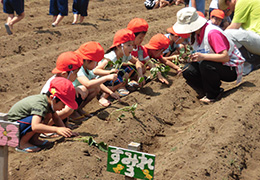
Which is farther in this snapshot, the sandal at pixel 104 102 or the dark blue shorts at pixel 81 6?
the dark blue shorts at pixel 81 6

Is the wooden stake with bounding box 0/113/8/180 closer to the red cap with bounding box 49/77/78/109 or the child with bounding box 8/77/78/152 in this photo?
the child with bounding box 8/77/78/152

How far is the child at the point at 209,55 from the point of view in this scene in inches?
194

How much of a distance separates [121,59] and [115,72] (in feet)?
1.46

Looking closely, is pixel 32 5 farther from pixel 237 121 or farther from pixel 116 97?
pixel 237 121

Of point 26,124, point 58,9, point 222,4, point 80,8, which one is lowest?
point 80,8

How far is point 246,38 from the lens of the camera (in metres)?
5.86

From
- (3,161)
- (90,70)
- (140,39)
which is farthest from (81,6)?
(3,161)

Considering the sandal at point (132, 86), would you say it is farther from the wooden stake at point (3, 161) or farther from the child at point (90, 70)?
the wooden stake at point (3, 161)

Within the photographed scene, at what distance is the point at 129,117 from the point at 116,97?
0.48 m

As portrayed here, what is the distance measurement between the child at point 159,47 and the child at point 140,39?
0.59 ft

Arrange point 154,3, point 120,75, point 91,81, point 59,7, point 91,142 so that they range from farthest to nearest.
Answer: point 154,3, point 59,7, point 120,75, point 91,81, point 91,142

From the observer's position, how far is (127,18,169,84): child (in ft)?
18.7

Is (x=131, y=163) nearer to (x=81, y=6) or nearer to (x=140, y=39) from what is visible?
(x=140, y=39)

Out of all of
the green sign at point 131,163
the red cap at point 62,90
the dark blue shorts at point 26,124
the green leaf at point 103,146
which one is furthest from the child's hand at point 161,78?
the green sign at point 131,163
